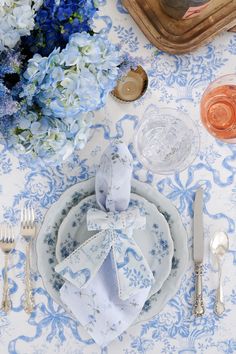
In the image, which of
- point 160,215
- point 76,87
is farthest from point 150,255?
point 76,87

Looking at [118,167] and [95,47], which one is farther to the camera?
[118,167]

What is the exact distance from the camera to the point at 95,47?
741 millimetres

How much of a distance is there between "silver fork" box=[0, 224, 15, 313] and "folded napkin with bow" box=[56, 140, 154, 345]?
4.3 inches

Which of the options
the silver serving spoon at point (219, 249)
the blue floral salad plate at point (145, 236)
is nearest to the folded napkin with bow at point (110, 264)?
the blue floral salad plate at point (145, 236)

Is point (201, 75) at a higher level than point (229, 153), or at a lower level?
higher

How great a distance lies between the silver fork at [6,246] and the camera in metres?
1.11

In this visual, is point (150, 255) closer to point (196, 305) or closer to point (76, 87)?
point (196, 305)

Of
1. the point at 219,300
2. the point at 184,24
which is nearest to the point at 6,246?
the point at 219,300

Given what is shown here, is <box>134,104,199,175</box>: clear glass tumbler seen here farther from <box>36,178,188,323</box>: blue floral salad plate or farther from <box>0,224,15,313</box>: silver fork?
<box>0,224,15,313</box>: silver fork

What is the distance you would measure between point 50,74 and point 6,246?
1.53 feet

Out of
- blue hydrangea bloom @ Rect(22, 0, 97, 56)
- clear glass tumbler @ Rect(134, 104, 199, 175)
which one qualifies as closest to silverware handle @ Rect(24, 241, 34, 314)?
clear glass tumbler @ Rect(134, 104, 199, 175)

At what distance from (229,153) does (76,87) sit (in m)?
0.50

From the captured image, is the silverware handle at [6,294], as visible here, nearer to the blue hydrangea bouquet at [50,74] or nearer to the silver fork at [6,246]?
the silver fork at [6,246]

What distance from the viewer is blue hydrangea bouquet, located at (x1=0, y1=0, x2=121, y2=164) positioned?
2.42 ft
